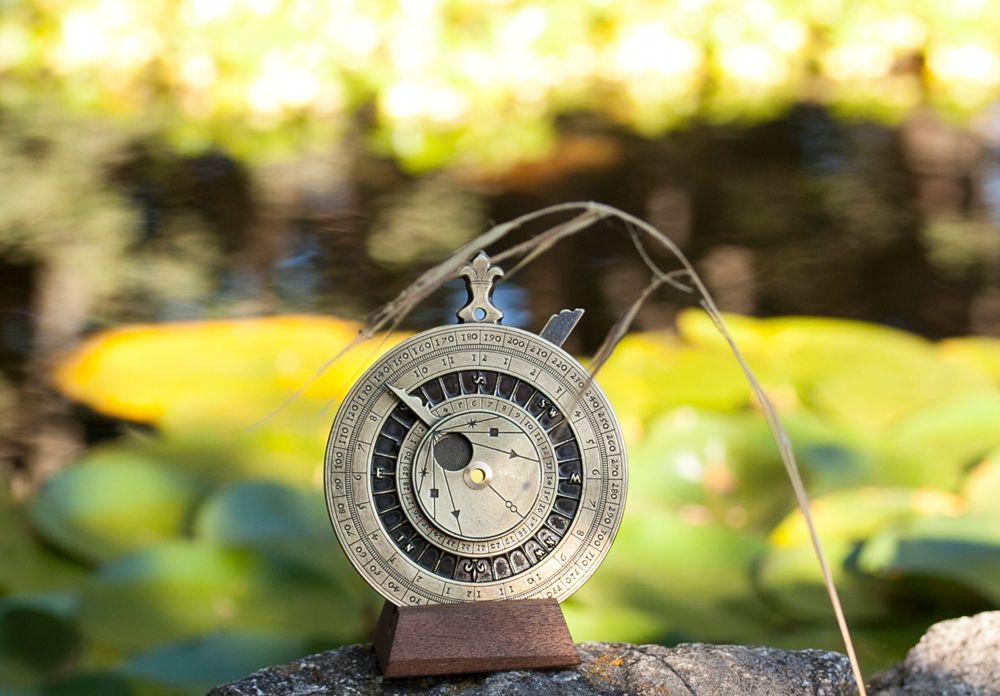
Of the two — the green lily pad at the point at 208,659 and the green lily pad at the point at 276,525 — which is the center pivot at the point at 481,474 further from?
the green lily pad at the point at 276,525

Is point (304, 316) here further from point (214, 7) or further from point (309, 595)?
point (214, 7)

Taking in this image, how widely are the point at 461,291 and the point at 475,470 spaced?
1546 mm

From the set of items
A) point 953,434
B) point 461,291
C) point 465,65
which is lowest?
point 953,434

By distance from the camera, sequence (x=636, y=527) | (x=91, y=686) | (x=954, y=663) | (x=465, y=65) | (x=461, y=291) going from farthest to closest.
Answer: (x=465, y=65), (x=461, y=291), (x=636, y=527), (x=91, y=686), (x=954, y=663)

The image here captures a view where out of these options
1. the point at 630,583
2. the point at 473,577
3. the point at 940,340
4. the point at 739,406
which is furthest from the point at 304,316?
the point at 473,577

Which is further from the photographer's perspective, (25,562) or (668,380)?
(668,380)

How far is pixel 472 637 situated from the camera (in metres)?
0.86

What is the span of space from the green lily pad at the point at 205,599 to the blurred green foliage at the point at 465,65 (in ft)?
6.41

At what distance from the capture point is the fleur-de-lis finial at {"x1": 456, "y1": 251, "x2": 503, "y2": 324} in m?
0.88

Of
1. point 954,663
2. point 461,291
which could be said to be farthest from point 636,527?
point 461,291

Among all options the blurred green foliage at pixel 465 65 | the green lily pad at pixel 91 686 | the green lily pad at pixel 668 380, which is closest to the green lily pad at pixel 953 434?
the green lily pad at pixel 668 380

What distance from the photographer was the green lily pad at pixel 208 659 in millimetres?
1110

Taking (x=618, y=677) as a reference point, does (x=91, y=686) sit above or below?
above

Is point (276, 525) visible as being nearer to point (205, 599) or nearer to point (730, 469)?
point (205, 599)
